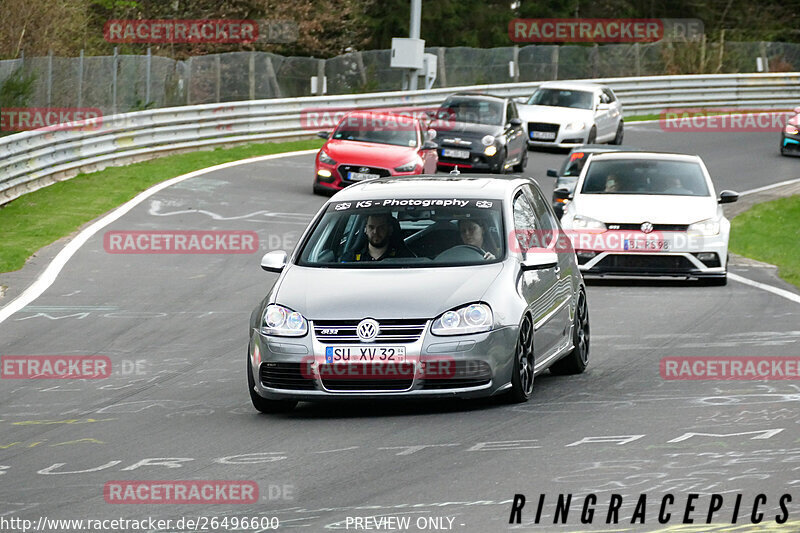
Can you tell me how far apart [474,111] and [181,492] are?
84.5 feet

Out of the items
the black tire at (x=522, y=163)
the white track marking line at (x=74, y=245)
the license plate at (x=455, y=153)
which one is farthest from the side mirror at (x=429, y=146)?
the black tire at (x=522, y=163)

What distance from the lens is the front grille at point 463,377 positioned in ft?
32.8

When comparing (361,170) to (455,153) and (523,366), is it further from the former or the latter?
(523,366)

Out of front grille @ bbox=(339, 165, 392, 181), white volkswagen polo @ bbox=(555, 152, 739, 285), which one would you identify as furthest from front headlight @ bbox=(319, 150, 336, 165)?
white volkswagen polo @ bbox=(555, 152, 739, 285)

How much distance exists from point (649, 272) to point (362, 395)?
9.15m

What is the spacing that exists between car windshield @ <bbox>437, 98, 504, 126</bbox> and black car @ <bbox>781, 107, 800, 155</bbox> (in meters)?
9.46

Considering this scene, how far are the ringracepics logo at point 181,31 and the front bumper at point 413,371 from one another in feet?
118

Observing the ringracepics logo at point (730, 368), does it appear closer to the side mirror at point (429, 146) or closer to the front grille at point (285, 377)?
the front grille at point (285, 377)

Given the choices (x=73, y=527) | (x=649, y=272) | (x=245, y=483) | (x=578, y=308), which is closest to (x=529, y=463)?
(x=245, y=483)

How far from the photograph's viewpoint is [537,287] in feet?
36.4

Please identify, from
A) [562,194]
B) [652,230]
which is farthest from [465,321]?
[562,194]

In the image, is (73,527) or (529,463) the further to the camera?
(529,463)

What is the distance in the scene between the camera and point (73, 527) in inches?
291

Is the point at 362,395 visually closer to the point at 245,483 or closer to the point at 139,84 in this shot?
the point at 245,483
